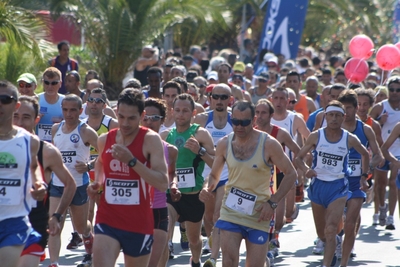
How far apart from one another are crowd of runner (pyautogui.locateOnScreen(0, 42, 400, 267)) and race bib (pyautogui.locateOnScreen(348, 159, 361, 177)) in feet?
0.06

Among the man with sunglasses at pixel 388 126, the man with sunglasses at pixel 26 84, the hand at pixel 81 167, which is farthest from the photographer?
the man with sunglasses at pixel 388 126

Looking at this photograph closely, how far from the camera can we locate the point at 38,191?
19.3 feet

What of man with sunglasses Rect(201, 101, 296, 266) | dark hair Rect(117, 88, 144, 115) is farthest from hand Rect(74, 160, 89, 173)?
dark hair Rect(117, 88, 144, 115)

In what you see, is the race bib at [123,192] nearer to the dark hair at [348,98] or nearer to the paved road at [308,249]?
the paved road at [308,249]

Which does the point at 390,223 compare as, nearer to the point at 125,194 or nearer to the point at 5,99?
the point at 125,194

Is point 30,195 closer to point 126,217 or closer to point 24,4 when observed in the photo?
point 126,217

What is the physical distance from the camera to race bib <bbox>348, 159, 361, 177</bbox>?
985 centimetres

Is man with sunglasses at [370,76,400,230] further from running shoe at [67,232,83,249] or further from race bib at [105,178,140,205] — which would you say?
race bib at [105,178,140,205]

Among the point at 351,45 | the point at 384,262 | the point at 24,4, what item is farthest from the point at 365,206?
the point at 24,4

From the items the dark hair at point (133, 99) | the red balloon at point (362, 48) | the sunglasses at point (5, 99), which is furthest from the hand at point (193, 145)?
the red balloon at point (362, 48)

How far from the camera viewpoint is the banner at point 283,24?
78.9ft

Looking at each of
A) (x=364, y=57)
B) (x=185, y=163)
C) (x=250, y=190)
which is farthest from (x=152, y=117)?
(x=364, y=57)

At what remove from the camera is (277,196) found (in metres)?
7.38

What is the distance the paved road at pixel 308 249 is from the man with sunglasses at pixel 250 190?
238 cm
